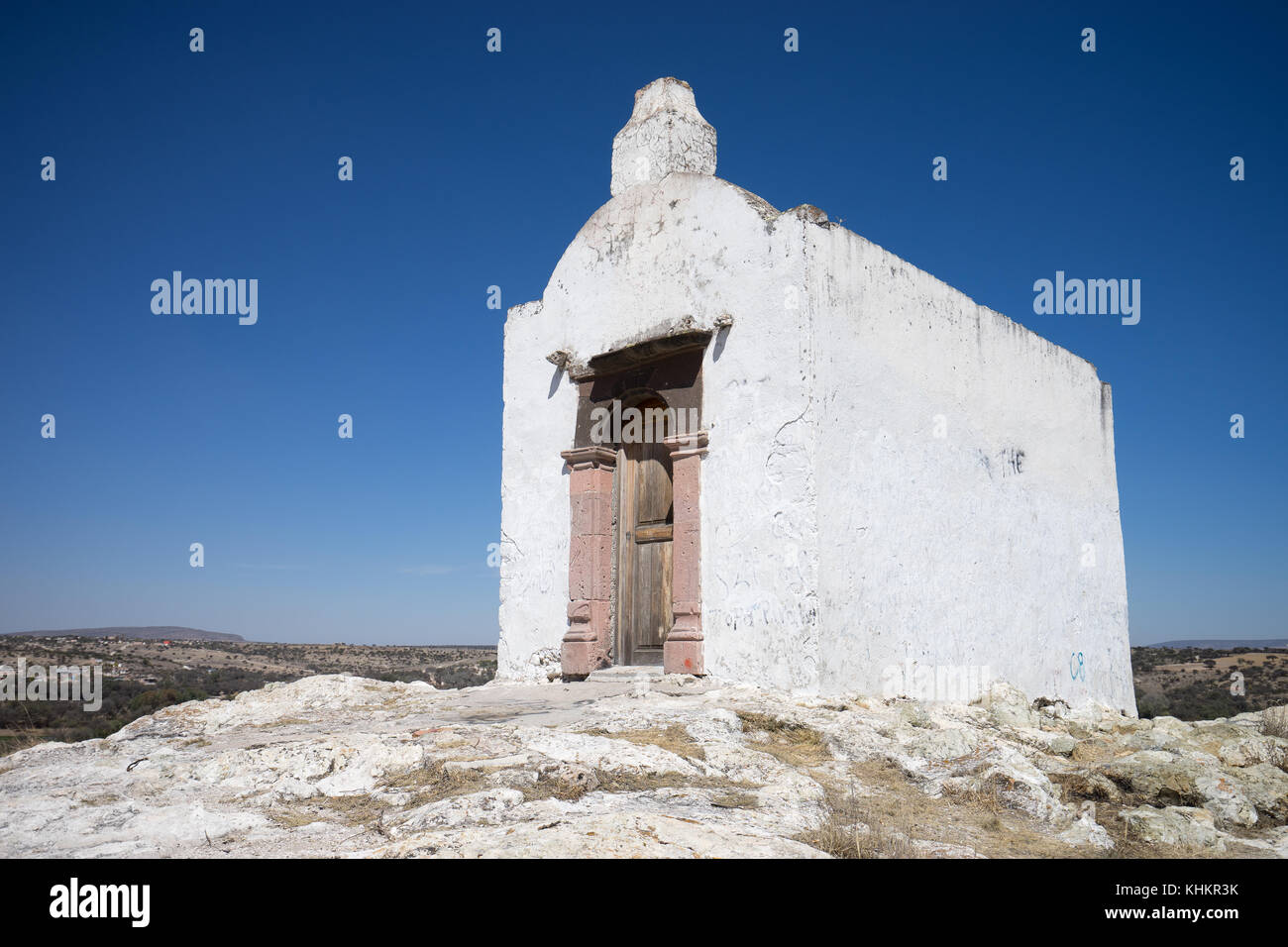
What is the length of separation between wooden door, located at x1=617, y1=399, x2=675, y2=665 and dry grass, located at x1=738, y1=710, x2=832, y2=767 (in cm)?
236

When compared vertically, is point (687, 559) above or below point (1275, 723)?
above

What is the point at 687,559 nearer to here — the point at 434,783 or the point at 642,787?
the point at 642,787

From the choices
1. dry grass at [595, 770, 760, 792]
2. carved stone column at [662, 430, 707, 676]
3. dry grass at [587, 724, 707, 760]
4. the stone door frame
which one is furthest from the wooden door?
dry grass at [595, 770, 760, 792]

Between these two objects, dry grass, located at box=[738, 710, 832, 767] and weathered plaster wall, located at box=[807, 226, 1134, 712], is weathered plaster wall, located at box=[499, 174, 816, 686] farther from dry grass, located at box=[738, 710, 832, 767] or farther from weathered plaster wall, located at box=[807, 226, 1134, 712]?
dry grass, located at box=[738, 710, 832, 767]

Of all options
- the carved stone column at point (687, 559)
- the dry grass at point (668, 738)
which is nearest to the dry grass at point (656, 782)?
the dry grass at point (668, 738)

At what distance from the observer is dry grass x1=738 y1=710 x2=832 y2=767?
551 cm

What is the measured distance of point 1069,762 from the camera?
19.7 ft

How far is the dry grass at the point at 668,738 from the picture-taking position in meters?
5.20

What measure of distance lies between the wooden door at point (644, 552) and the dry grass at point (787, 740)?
2.36 metres

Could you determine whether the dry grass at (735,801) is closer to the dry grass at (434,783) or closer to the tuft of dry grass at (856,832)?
the tuft of dry grass at (856,832)

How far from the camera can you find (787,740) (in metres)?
5.91

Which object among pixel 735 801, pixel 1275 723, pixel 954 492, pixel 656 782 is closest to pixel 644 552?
pixel 954 492

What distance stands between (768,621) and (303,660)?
104 feet

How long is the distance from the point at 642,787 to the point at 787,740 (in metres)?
1.69
